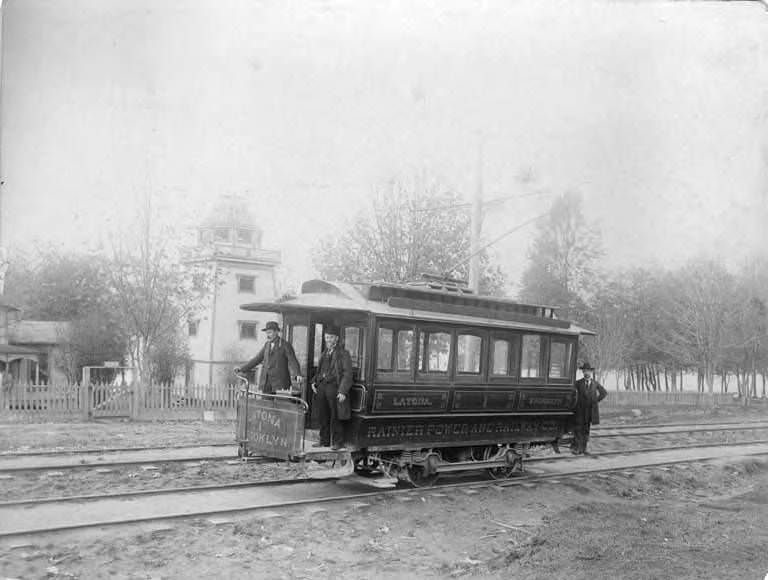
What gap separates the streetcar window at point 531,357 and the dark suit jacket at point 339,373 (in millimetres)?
3399

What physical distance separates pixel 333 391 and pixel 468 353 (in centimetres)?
232

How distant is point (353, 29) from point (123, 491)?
695 cm

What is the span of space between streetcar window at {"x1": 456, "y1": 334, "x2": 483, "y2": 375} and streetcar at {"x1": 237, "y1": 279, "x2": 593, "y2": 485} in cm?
2

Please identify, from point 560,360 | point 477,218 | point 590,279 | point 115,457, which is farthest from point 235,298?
point 560,360

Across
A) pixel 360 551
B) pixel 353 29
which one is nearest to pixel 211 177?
pixel 353 29

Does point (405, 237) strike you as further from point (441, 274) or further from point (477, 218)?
point (441, 274)

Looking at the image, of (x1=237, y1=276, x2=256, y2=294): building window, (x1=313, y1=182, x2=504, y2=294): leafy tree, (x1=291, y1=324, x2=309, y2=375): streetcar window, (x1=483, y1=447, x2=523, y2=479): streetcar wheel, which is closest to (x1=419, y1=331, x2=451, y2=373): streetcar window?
(x1=291, y1=324, x2=309, y2=375): streetcar window

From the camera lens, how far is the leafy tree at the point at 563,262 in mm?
24781

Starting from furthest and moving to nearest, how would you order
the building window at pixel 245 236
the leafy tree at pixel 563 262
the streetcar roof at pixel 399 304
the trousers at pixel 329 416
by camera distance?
the building window at pixel 245 236 < the leafy tree at pixel 563 262 < the streetcar roof at pixel 399 304 < the trousers at pixel 329 416

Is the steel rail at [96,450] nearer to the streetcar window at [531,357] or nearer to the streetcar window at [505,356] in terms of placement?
the streetcar window at [505,356]

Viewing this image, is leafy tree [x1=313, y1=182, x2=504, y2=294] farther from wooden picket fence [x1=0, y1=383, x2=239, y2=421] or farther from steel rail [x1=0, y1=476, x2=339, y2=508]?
steel rail [x1=0, y1=476, x2=339, y2=508]

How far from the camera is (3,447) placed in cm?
1338

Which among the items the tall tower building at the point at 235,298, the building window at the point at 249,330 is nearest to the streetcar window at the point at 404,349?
the tall tower building at the point at 235,298

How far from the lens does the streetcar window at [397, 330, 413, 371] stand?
10.1 metres
